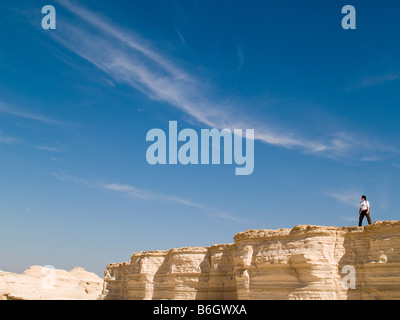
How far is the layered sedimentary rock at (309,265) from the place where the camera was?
2184cm

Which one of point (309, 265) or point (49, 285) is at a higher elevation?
point (309, 265)

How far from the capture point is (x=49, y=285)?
73.6m

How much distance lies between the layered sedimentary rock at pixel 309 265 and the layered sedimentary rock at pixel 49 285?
39.4 metres

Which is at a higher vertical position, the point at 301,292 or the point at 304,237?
the point at 304,237

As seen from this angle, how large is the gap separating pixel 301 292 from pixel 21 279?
61401mm

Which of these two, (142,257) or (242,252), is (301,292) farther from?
(142,257)

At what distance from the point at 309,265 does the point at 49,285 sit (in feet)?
207

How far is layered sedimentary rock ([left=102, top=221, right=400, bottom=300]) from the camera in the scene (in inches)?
860

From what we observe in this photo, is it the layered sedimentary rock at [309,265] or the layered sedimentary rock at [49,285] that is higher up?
the layered sedimentary rock at [309,265]

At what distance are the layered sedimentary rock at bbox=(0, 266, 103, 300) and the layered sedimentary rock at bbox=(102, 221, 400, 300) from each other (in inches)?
1550

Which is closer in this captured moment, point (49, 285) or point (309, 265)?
point (309, 265)

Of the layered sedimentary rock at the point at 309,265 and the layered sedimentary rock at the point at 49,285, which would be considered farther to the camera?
the layered sedimentary rock at the point at 49,285
